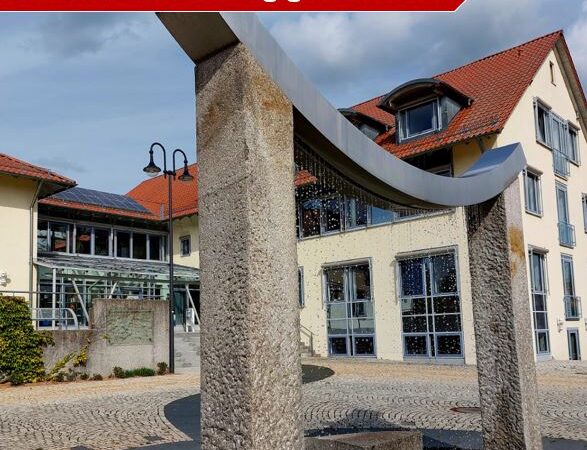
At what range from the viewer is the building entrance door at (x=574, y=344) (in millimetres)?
21938

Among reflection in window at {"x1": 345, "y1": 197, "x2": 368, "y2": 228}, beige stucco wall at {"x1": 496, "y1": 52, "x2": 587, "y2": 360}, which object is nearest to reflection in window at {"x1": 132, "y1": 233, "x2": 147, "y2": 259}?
beige stucco wall at {"x1": 496, "y1": 52, "x2": 587, "y2": 360}

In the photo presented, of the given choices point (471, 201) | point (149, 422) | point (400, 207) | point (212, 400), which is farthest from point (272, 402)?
point (149, 422)

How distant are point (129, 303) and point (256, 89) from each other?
15.4m

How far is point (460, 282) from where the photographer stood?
20141mm

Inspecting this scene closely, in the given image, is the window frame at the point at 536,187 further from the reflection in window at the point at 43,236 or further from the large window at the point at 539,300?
the reflection in window at the point at 43,236

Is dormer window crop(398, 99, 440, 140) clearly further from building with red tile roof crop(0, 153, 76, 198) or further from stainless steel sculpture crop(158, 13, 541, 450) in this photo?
stainless steel sculpture crop(158, 13, 541, 450)

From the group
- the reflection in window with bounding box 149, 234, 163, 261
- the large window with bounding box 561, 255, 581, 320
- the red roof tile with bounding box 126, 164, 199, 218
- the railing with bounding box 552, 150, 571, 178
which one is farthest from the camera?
the red roof tile with bounding box 126, 164, 199, 218

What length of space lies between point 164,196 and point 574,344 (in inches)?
847

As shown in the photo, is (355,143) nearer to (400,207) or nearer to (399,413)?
(400,207)

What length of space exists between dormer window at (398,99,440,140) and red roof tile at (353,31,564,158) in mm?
409

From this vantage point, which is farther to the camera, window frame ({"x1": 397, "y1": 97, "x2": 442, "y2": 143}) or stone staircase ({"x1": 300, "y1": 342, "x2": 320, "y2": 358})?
stone staircase ({"x1": 300, "y1": 342, "x2": 320, "y2": 358})

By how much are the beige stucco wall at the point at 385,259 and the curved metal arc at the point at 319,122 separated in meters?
15.0

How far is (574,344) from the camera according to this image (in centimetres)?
2227

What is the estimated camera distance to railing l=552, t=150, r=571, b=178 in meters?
23.0
